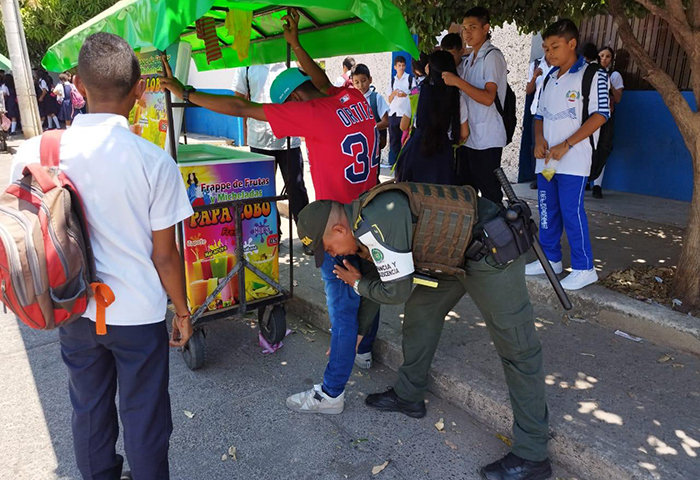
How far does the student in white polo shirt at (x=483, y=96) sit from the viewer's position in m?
3.96

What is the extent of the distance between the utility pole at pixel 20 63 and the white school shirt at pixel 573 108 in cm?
1228

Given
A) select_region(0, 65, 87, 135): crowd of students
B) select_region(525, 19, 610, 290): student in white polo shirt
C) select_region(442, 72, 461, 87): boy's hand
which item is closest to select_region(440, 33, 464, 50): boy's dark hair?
select_region(442, 72, 461, 87): boy's hand

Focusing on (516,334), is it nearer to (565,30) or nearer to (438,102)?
(438,102)

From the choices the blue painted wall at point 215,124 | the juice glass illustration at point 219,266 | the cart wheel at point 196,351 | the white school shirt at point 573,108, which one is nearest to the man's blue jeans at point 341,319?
the juice glass illustration at point 219,266

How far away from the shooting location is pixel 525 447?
2391 mm

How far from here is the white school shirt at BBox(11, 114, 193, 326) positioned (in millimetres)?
1654

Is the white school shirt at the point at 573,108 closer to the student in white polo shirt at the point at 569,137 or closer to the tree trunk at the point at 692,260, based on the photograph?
the student in white polo shirt at the point at 569,137

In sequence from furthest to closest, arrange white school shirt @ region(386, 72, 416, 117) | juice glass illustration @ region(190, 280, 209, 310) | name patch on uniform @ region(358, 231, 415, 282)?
white school shirt @ region(386, 72, 416, 117), juice glass illustration @ region(190, 280, 209, 310), name patch on uniform @ region(358, 231, 415, 282)

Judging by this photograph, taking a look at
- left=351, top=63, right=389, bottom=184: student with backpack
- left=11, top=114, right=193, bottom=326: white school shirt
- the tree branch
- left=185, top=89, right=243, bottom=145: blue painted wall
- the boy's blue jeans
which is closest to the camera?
left=11, top=114, right=193, bottom=326: white school shirt

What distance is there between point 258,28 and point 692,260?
12.0ft

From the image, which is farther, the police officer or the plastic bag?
the plastic bag

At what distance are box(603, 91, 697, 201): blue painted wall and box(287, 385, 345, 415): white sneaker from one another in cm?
606

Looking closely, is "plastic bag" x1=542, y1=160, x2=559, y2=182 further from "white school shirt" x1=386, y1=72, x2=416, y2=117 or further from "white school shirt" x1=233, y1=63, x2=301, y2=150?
"white school shirt" x1=386, y1=72, x2=416, y2=117

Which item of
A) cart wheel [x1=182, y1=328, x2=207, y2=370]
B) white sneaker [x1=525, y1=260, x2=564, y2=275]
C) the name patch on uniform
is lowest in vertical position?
cart wheel [x1=182, y1=328, x2=207, y2=370]
